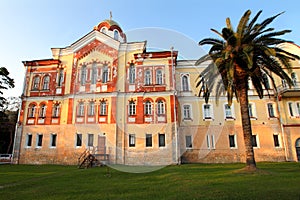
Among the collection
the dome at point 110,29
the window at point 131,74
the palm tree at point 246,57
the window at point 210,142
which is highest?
the dome at point 110,29

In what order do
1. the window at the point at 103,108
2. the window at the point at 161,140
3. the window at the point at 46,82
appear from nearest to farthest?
the window at the point at 161,140
the window at the point at 103,108
the window at the point at 46,82

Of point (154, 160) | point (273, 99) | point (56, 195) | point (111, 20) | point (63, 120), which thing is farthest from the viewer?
point (111, 20)

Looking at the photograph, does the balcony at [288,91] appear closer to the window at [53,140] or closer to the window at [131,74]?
the window at [131,74]

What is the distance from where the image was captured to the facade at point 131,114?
2388cm

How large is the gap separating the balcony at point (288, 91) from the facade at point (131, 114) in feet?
0.39

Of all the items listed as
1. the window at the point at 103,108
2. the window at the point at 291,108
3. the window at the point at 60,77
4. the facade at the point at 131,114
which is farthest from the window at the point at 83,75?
the window at the point at 291,108

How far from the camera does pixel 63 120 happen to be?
2550 centimetres

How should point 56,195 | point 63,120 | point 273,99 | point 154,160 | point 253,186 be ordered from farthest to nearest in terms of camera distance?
1. point 273,99
2. point 63,120
3. point 154,160
4. point 253,186
5. point 56,195

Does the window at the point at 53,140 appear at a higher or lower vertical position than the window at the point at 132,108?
lower

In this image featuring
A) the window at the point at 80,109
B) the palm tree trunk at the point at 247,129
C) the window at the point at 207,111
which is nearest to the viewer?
the palm tree trunk at the point at 247,129

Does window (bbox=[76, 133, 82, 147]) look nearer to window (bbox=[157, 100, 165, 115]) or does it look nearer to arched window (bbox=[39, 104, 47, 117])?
arched window (bbox=[39, 104, 47, 117])

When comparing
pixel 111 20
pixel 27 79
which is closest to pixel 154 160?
pixel 27 79

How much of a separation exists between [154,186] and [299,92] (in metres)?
25.3

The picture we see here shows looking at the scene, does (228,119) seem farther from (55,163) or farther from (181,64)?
(55,163)
